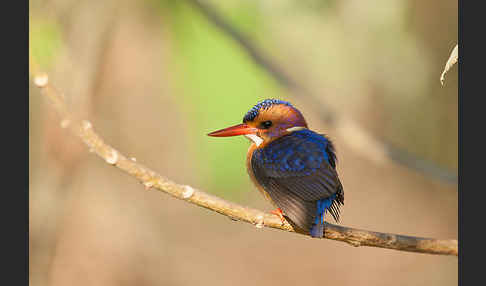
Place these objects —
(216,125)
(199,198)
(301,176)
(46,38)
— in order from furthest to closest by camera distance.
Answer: (46,38), (216,125), (301,176), (199,198)

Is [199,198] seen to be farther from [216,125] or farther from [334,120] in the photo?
[334,120]

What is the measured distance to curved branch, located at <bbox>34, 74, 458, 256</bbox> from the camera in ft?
3.41

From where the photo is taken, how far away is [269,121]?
1767 millimetres

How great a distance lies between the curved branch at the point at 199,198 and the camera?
3.41ft

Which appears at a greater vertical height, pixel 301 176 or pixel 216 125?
pixel 216 125

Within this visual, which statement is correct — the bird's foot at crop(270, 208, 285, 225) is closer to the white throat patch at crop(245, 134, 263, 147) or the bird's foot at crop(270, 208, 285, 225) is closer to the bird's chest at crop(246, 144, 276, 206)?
the bird's chest at crop(246, 144, 276, 206)

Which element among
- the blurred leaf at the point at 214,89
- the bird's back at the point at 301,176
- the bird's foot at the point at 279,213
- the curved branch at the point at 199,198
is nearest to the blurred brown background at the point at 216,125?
the blurred leaf at the point at 214,89

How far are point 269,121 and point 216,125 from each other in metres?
0.34

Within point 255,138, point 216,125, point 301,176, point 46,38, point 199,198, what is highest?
point 46,38

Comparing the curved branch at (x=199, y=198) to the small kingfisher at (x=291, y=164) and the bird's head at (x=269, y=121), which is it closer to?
the small kingfisher at (x=291, y=164)

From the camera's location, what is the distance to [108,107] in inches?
129

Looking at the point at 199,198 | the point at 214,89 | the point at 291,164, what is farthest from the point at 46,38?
the point at 199,198

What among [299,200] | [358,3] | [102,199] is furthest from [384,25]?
[102,199]

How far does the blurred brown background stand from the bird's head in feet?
0.71
